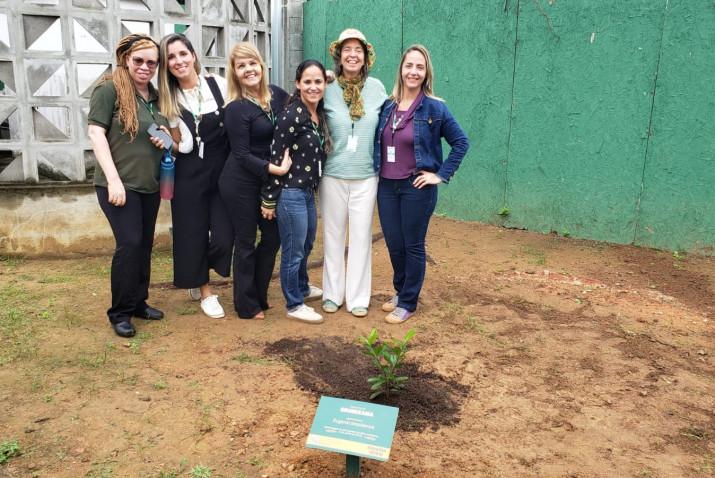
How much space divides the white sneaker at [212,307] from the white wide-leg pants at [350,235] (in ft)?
2.47

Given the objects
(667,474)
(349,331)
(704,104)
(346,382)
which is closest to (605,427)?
(667,474)

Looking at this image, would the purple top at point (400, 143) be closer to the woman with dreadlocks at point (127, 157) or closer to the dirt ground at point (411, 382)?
the dirt ground at point (411, 382)

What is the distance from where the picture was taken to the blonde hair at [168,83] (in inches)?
156

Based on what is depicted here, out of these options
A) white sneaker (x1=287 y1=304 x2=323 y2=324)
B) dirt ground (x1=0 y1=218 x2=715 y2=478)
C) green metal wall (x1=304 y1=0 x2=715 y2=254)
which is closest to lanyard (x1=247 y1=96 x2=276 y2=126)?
white sneaker (x1=287 y1=304 x2=323 y2=324)

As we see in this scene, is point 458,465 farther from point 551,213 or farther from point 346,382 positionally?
point 551,213

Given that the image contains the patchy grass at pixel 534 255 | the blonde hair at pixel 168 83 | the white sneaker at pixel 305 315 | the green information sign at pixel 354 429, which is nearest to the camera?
the green information sign at pixel 354 429

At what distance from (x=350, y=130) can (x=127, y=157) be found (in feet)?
4.60

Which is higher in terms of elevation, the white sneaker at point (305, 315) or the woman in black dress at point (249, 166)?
the woman in black dress at point (249, 166)

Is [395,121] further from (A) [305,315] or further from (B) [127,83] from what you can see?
(B) [127,83]

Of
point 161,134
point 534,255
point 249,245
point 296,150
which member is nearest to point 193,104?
point 161,134

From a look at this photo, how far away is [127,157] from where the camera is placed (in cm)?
396

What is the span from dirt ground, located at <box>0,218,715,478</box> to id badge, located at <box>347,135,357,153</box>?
1.19m

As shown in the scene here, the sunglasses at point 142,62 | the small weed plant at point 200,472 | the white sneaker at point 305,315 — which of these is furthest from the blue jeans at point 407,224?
the small weed plant at point 200,472

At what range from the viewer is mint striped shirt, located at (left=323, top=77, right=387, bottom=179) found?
165 inches
